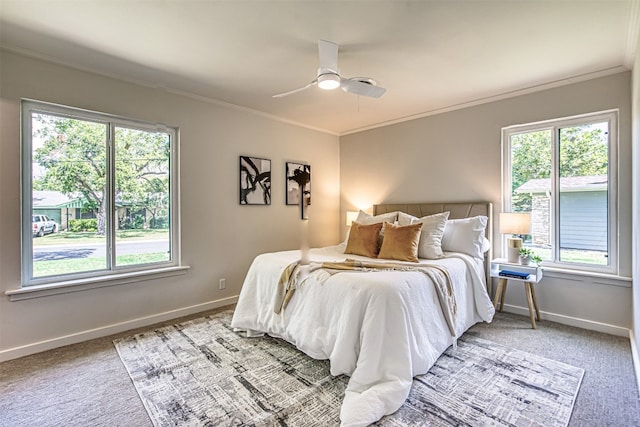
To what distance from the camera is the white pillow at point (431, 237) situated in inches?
123

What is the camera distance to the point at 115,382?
2.13m

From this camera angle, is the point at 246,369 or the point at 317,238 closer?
the point at 246,369

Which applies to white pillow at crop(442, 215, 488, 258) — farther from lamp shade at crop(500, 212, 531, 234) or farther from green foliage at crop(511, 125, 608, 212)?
green foliage at crop(511, 125, 608, 212)

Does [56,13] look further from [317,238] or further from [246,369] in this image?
[317,238]

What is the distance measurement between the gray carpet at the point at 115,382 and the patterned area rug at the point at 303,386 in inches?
3.7

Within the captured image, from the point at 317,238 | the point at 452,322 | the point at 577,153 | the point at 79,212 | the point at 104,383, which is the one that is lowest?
the point at 104,383

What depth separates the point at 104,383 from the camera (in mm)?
2121

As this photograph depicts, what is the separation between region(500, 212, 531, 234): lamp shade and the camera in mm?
3129

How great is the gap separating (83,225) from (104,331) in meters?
1.06

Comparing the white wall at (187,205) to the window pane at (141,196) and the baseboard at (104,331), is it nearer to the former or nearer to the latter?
the baseboard at (104,331)

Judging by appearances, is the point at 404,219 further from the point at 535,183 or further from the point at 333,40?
the point at 333,40

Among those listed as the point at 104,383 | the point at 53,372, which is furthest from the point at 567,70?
the point at 53,372

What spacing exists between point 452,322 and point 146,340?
2761 mm

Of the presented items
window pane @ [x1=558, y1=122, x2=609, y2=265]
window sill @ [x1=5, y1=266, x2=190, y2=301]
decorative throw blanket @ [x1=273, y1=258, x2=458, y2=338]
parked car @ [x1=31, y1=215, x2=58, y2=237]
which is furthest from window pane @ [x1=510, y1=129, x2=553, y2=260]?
parked car @ [x1=31, y1=215, x2=58, y2=237]
